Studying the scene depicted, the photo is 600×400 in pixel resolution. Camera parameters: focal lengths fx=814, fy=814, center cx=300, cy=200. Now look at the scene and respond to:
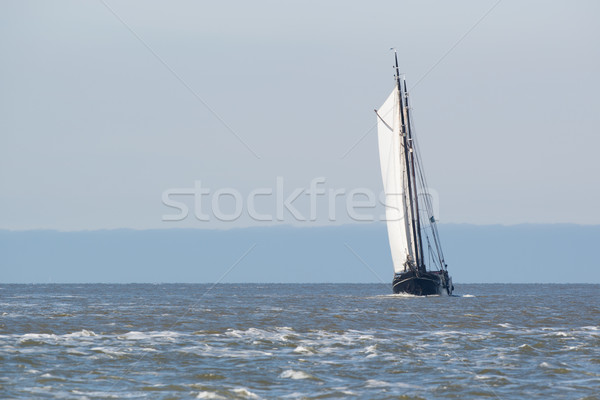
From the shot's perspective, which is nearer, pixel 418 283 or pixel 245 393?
pixel 245 393

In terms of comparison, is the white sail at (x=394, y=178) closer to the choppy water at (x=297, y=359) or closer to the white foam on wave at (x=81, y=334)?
the choppy water at (x=297, y=359)

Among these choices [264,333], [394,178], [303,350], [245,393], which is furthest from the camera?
[394,178]

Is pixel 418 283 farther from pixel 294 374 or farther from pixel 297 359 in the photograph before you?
pixel 294 374

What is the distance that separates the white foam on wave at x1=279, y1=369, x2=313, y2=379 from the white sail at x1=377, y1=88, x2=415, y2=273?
53778 mm

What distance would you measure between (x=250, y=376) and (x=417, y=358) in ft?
21.9

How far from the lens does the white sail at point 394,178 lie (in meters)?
78.6

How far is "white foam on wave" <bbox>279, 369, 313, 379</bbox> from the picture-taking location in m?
24.6

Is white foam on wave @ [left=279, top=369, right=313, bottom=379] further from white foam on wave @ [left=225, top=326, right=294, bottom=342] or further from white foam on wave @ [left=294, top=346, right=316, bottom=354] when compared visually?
white foam on wave @ [left=225, top=326, right=294, bottom=342]

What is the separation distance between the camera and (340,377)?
24625 millimetres

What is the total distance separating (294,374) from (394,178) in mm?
55542

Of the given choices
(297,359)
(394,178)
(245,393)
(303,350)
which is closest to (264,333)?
(303,350)

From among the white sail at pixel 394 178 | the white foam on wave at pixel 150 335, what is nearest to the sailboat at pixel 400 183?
the white sail at pixel 394 178

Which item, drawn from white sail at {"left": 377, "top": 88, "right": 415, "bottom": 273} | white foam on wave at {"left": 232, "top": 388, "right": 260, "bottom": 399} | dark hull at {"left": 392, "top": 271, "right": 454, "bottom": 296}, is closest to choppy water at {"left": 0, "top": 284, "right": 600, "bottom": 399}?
white foam on wave at {"left": 232, "top": 388, "right": 260, "bottom": 399}

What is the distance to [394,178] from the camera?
260 feet
